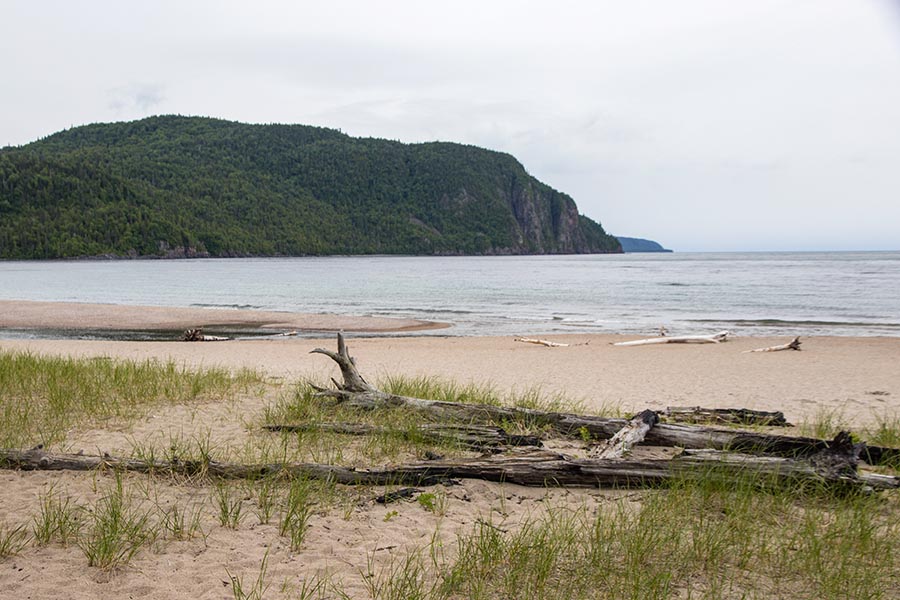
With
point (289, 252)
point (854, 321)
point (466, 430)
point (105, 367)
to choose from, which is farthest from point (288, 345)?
point (289, 252)

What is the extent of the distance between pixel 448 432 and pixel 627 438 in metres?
1.85

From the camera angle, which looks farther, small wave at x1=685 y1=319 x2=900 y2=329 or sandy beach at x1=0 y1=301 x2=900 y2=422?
small wave at x1=685 y1=319 x2=900 y2=329

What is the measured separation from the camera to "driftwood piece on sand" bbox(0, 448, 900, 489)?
18.7ft

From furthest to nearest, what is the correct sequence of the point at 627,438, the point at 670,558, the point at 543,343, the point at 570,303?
the point at 570,303 → the point at 543,343 → the point at 627,438 → the point at 670,558

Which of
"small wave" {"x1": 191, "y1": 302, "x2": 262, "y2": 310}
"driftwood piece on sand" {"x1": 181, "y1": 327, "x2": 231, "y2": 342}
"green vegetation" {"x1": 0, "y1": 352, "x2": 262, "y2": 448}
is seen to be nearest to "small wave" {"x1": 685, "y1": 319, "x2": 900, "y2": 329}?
"driftwood piece on sand" {"x1": 181, "y1": 327, "x2": 231, "y2": 342}

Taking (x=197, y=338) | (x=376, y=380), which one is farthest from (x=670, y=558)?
(x=197, y=338)

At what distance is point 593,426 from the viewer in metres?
7.65

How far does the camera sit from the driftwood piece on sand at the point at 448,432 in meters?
6.97

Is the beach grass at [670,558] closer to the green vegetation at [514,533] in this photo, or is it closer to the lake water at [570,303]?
the green vegetation at [514,533]

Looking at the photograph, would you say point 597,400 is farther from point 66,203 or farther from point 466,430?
point 66,203

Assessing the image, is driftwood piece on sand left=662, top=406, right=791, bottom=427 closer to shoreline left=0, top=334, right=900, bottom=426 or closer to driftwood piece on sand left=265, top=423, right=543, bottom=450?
shoreline left=0, top=334, right=900, bottom=426

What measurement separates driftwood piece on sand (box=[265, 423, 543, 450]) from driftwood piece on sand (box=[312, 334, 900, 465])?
68 centimetres

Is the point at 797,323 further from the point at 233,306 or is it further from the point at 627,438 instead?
the point at 233,306

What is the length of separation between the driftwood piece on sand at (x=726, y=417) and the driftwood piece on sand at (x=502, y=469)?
2.92 m
